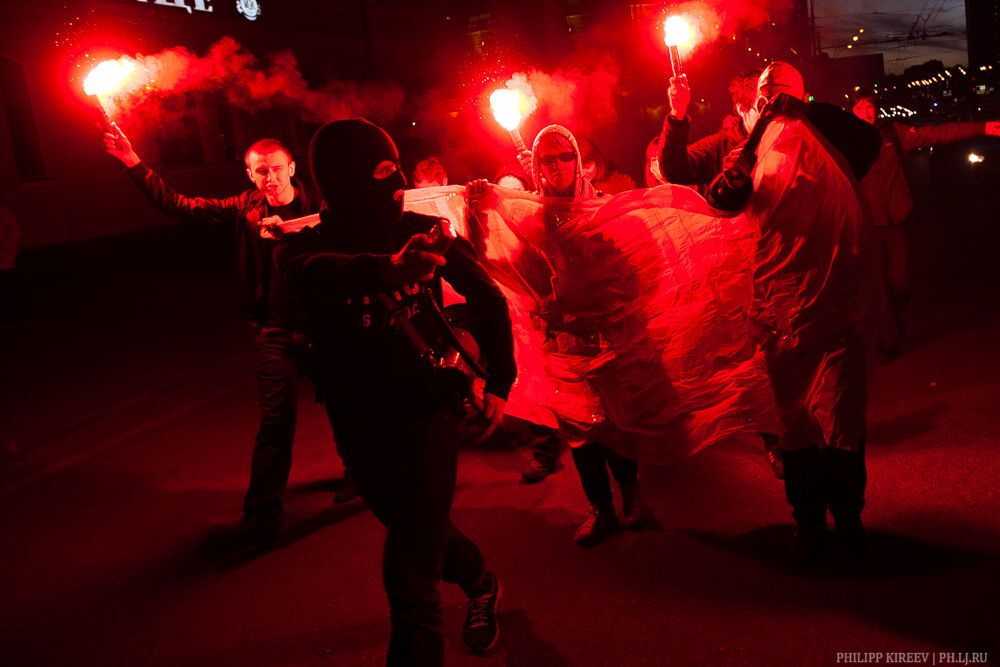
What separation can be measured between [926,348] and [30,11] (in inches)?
694

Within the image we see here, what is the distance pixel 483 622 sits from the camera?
3.57 meters

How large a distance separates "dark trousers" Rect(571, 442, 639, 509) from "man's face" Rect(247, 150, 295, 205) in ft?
7.55

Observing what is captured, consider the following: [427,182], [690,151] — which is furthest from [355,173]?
[427,182]

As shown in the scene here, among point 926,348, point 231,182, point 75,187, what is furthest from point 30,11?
point 926,348

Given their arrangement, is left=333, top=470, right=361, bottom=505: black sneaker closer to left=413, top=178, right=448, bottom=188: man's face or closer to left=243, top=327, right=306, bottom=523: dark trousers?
left=243, top=327, right=306, bottom=523: dark trousers

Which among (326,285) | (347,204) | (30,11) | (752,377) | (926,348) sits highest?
(30,11)

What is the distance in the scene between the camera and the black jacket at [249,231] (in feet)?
16.6

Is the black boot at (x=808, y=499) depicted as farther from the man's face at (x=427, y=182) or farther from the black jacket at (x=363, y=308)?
the man's face at (x=427, y=182)

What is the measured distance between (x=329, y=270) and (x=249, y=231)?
8.12ft

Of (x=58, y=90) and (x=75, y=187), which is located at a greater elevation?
(x=58, y=90)

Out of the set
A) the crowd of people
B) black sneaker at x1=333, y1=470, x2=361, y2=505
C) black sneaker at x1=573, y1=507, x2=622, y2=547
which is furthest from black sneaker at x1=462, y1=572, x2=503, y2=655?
black sneaker at x1=333, y1=470, x2=361, y2=505

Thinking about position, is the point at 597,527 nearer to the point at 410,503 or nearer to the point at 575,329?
the point at 575,329

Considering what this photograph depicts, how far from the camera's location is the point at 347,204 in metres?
2.94

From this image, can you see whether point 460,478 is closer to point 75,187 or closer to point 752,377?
point 752,377
